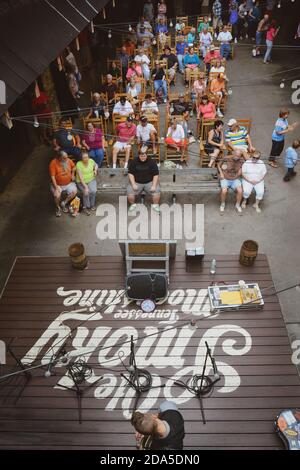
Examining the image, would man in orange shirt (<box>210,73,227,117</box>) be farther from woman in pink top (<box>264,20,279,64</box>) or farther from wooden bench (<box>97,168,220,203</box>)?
woman in pink top (<box>264,20,279,64</box>)

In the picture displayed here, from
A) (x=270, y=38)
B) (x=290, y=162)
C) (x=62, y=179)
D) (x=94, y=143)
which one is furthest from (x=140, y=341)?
(x=270, y=38)

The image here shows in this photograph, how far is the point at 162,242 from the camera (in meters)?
5.29

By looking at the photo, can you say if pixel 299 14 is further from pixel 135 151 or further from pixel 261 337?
pixel 261 337

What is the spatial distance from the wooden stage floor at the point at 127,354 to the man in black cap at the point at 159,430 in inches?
22.9

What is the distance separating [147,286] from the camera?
497 centimetres

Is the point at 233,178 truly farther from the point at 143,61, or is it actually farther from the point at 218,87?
the point at 143,61

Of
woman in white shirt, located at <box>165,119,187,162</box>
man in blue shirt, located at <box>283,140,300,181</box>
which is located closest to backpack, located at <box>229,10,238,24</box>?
woman in white shirt, located at <box>165,119,187,162</box>

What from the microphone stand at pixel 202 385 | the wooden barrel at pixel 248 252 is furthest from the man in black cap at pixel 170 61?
the microphone stand at pixel 202 385

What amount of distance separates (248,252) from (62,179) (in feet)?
13.2

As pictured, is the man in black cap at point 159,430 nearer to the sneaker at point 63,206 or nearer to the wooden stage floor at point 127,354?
the wooden stage floor at point 127,354

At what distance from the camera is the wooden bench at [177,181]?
7.73 m

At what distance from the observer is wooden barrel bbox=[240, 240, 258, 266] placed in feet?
17.3

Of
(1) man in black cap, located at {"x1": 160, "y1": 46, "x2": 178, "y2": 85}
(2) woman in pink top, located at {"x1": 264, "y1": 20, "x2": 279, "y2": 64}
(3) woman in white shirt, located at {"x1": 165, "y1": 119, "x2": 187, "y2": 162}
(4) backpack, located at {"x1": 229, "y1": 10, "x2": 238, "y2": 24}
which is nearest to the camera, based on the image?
(3) woman in white shirt, located at {"x1": 165, "y1": 119, "x2": 187, "y2": 162}

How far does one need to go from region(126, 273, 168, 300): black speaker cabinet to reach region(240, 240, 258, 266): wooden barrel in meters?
1.26
